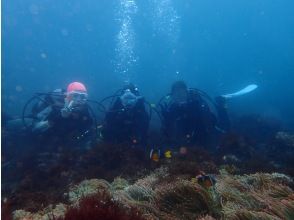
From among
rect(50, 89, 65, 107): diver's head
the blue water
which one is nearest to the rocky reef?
rect(50, 89, 65, 107): diver's head

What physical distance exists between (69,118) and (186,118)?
3.93m

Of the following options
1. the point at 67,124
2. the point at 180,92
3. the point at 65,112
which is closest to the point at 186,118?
the point at 180,92

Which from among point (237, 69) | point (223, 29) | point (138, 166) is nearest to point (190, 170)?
point (138, 166)

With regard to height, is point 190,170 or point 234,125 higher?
point 234,125

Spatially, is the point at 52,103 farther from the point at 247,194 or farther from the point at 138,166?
the point at 247,194

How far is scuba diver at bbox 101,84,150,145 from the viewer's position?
1078cm

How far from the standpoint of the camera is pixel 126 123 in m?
10.8

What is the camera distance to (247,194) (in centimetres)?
475

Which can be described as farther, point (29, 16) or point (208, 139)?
point (29, 16)

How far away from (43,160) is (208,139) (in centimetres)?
580

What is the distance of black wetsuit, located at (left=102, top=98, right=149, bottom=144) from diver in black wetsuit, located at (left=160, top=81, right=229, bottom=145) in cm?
112

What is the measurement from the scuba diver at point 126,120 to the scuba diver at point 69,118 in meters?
0.73

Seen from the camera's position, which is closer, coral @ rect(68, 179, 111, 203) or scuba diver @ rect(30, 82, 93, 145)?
coral @ rect(68, 179, 111, 203)

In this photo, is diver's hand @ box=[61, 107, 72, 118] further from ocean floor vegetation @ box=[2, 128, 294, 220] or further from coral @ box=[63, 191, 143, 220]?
coral @ box=[63, 191, 143, 220]
